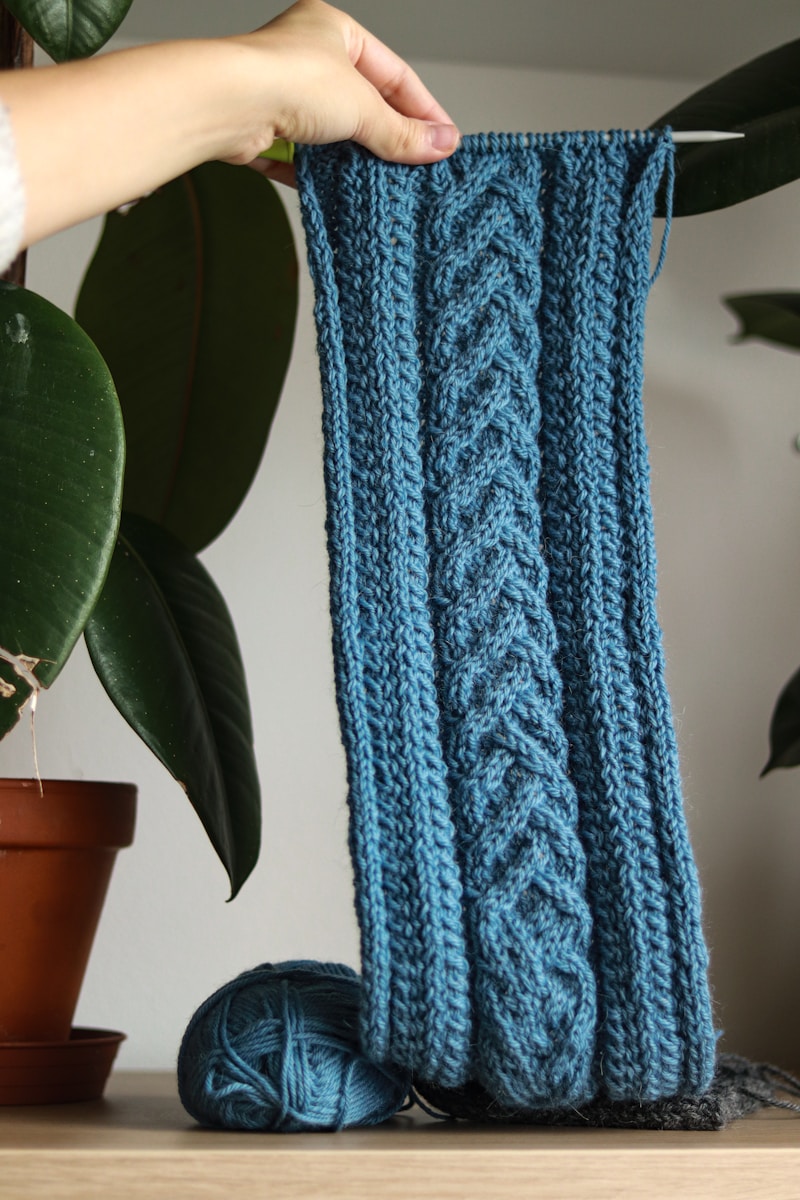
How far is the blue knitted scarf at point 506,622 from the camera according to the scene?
0.55 meters

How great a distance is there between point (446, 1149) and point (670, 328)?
2.91 ft

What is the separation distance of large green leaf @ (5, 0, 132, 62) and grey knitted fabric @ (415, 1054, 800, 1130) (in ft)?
2.24

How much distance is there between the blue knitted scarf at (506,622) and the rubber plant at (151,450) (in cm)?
14

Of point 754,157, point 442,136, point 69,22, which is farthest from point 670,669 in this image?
point 69,22

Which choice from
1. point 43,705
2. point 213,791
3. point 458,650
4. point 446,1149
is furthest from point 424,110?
point 43,705

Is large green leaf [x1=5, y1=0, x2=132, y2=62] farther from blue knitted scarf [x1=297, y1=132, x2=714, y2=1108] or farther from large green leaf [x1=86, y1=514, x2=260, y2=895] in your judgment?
large green leaf [x1=86, y1=514, x2=260, y2=895]

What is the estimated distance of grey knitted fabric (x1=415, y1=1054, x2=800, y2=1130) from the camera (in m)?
0.58

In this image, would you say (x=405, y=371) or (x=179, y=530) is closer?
(x=405, y=371)

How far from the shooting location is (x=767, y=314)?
89 cm

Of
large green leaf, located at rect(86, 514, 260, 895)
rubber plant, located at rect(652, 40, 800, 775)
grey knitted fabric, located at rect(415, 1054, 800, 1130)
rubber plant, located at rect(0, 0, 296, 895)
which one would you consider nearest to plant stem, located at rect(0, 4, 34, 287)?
rubber plant, located at rect(0, 0, 296, 895)

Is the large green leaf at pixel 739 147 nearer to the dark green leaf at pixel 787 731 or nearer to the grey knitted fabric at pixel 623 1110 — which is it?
the dark green leaf at pixel 787 731

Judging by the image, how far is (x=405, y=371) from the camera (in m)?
0.61

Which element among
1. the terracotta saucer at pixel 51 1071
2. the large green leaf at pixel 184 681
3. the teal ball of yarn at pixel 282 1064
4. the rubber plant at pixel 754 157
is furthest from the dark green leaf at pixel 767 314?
the terracotta saucer at pixel 51 1071

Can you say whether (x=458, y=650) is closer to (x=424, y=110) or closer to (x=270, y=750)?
(x=424, y=110)
